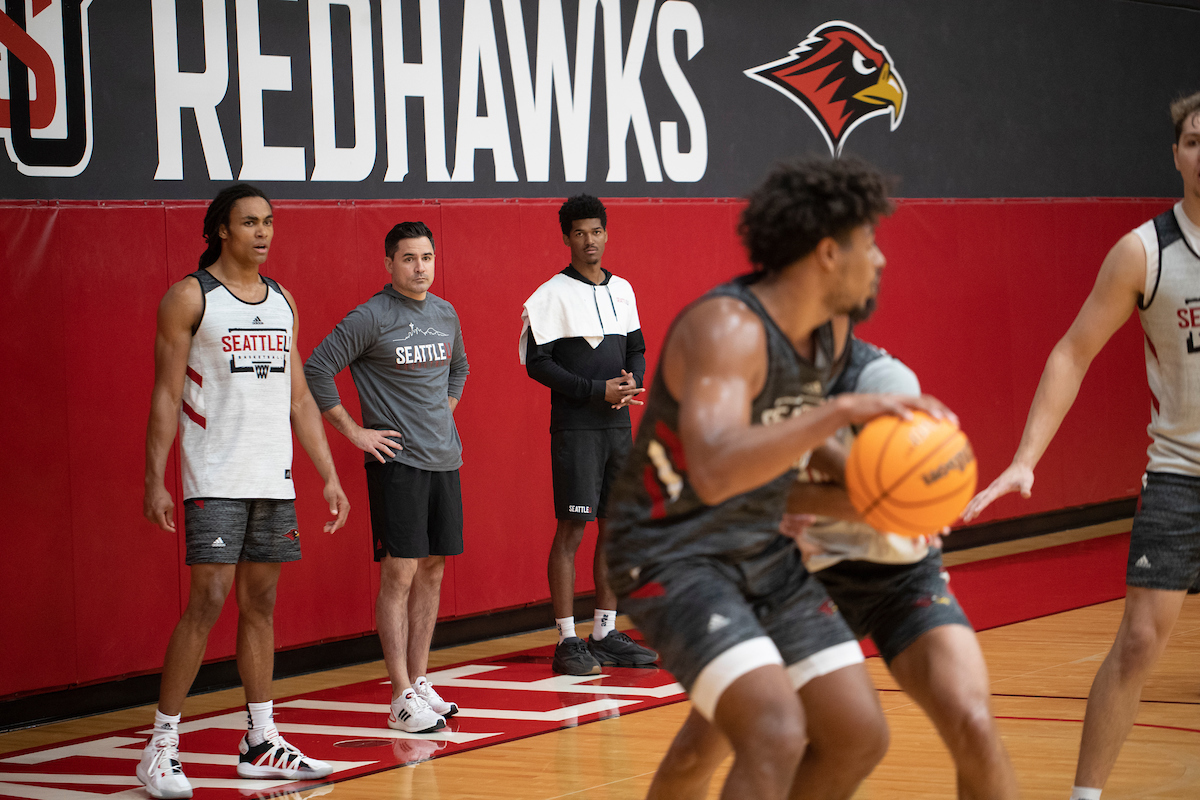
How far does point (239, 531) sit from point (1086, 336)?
273 centimetres

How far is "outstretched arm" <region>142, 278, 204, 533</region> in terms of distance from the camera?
4523 millimetres

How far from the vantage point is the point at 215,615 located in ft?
14.9

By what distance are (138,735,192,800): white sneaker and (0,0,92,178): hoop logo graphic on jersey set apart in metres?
2.54

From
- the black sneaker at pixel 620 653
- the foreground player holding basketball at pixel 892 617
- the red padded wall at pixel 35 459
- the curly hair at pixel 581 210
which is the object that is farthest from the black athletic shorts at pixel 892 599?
the red padded wall at pixel 35 459

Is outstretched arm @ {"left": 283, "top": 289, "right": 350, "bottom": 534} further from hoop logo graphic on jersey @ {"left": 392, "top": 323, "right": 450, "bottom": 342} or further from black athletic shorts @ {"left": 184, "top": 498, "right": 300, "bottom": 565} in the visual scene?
hoop logo graphic on jersey @ {"left": 392, "top": 323, "right": 450, "bottom": 342}

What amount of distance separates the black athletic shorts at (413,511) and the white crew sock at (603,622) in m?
1.02

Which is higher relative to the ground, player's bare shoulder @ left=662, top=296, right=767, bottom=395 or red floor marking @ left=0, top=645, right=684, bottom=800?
player's bare shoulder @ left=662, top=296, right=767, bottom=395

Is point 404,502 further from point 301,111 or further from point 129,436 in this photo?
point 301,111

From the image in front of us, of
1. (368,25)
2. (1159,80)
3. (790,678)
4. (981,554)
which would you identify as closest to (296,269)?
(368,25)

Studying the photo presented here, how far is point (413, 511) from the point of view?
533cm

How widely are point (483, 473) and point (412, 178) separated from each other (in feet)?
4.97

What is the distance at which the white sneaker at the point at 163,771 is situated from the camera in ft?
14.4

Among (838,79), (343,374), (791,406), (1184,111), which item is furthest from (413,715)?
(838,79)

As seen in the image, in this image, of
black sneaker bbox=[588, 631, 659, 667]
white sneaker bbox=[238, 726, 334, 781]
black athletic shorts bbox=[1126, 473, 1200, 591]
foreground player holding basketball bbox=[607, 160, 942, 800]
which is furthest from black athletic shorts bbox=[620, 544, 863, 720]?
black sneaker bbox=[588, 631, 659, 667]
